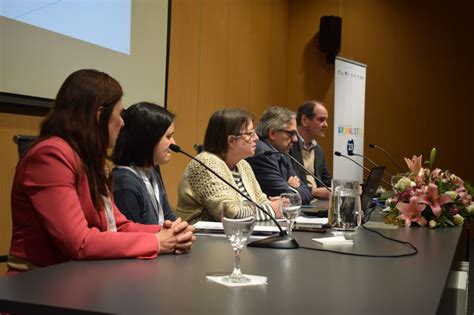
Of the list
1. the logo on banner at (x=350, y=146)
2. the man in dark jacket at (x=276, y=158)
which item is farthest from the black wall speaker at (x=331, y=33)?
the man in dark jacket at (x=276, y=158)

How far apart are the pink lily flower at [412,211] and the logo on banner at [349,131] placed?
371 cm

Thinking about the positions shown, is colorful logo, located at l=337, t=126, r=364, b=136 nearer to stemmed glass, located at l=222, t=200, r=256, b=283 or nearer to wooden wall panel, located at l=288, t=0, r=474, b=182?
wooden wall panel, located at l=288, t=0, r=474, b=182

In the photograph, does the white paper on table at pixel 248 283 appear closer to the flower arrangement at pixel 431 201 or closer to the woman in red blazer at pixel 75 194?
the woman in red blazer at pixel 75 194

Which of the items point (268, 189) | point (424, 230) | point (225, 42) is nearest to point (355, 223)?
point (424, 230)

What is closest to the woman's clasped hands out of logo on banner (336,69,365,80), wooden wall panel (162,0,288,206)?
wooden wall panel (162,0,288,206)

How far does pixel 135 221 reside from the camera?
227 centimetres

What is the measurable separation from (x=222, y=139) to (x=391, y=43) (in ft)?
15.1

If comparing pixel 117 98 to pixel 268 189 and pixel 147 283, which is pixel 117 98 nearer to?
pixel 147 283

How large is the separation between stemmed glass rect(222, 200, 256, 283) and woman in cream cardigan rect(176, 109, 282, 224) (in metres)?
1.09

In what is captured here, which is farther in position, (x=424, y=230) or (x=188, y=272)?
(x=424, y=230)

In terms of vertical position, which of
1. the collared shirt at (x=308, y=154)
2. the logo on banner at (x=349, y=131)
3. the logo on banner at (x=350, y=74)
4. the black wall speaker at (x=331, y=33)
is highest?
the black wall speaker at (x=331, y=33)

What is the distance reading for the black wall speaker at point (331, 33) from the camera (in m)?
6.92

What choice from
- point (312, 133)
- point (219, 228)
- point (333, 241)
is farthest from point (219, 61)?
point (333, 241)

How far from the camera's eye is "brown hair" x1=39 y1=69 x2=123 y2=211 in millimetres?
1818
